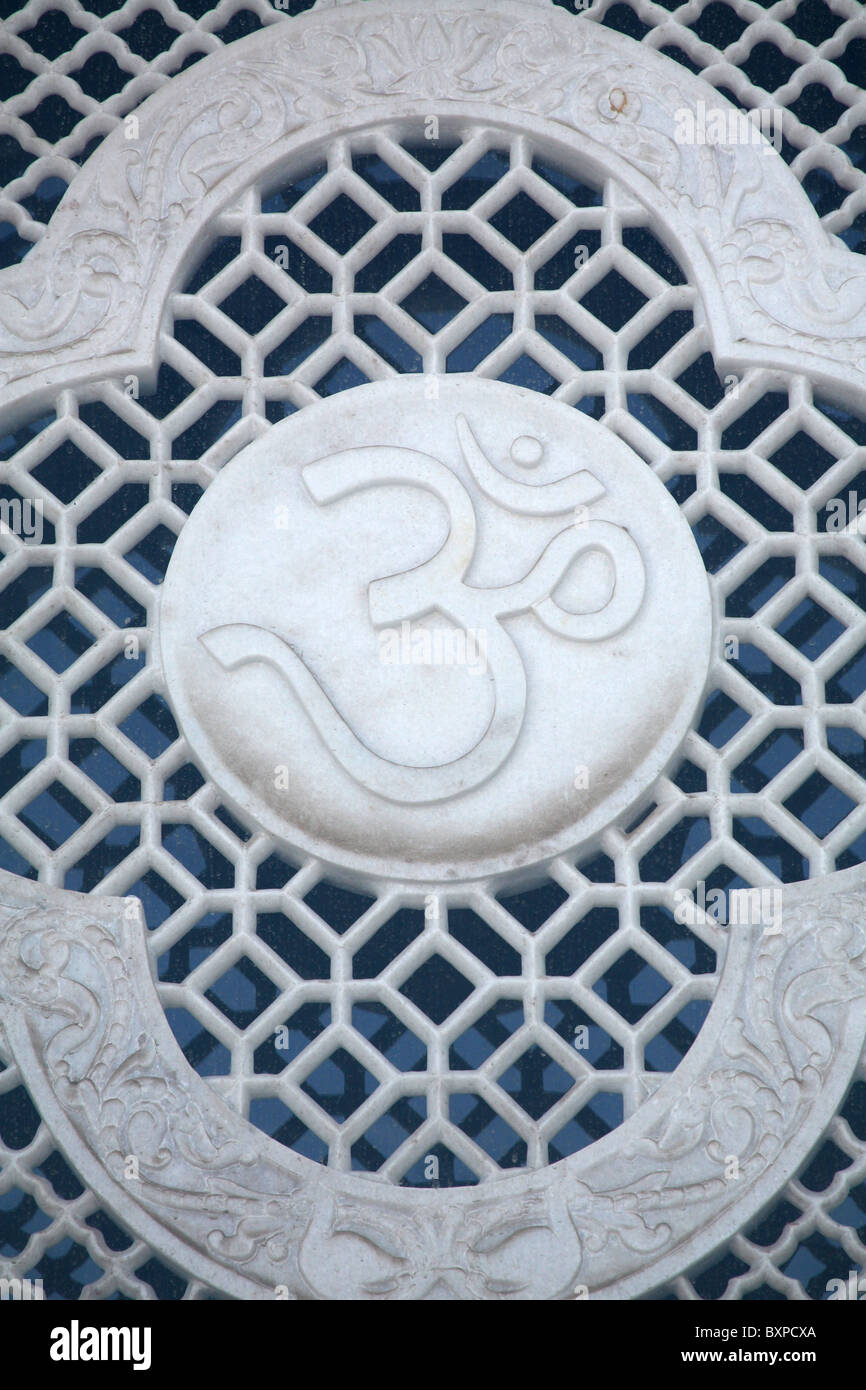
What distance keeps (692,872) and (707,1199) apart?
2.74 feet

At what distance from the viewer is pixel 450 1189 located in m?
5.32

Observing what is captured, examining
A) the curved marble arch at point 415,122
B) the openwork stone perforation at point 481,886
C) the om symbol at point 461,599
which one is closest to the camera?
the openwork stone perforation at point 481,886

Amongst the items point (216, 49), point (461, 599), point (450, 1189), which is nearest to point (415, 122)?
point (216, 49)

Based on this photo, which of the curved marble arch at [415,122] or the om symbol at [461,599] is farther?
the curved marble arch at [415,122]

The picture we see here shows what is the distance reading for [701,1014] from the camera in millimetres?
5805

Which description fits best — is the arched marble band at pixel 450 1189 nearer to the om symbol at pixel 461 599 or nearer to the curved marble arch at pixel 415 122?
the om symbol at pixel 461 599

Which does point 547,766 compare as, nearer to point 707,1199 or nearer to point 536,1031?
point 536,1031

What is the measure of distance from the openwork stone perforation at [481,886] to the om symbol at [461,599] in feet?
0.85

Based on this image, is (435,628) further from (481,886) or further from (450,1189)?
(450,1189)

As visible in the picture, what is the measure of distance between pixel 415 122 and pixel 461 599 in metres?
1.53

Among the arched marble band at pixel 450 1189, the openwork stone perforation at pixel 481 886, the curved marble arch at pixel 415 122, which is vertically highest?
the curved marble arch at pixel 415 122

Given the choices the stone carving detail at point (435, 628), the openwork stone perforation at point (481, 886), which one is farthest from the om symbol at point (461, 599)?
the openwork stone perforation at point (481, 886)

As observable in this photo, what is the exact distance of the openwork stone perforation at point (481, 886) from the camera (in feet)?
18.0

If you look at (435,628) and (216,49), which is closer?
(435,628)
